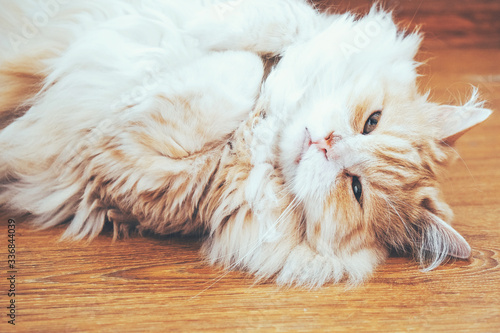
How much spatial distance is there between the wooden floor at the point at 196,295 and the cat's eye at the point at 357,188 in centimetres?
21

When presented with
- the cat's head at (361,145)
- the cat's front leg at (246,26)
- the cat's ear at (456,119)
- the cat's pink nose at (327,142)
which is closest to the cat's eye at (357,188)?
the cat's head at (361,145)

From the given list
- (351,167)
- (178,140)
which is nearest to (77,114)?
(178,140)

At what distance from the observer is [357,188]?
48.8 inches

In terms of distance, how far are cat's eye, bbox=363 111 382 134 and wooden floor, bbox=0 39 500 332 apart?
362 mm

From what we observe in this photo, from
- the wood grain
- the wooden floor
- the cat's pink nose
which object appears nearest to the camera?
the wooden floor

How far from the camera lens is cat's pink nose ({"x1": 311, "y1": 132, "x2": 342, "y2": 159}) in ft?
3.85

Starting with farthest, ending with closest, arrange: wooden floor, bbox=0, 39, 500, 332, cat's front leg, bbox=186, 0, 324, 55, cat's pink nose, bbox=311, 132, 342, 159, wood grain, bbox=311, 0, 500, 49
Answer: wood grain, bbox=311, 0, 500, 49, cat's front leg, bbox=186, 0, 324, 55, cat's pink nose, bbox=311, 132, 342, 159, wooden floor, bbox=0, 39, 500, 332

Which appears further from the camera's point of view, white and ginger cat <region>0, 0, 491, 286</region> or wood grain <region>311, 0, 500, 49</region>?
wood grain <region>311, 0, 500, 49</region>

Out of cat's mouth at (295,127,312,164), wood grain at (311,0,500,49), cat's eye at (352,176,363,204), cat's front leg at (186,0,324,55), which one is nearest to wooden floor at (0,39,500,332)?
cat's eye at (352,176,363,204)

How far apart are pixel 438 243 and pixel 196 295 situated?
64cm

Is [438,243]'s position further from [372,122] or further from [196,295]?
[196,295]

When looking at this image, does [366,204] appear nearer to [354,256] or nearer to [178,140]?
[354,256]

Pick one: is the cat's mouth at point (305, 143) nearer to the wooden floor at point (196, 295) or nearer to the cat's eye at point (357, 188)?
the cat's eye at point (357, 188)

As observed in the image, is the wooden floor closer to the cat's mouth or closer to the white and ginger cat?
the white and ginger cat
